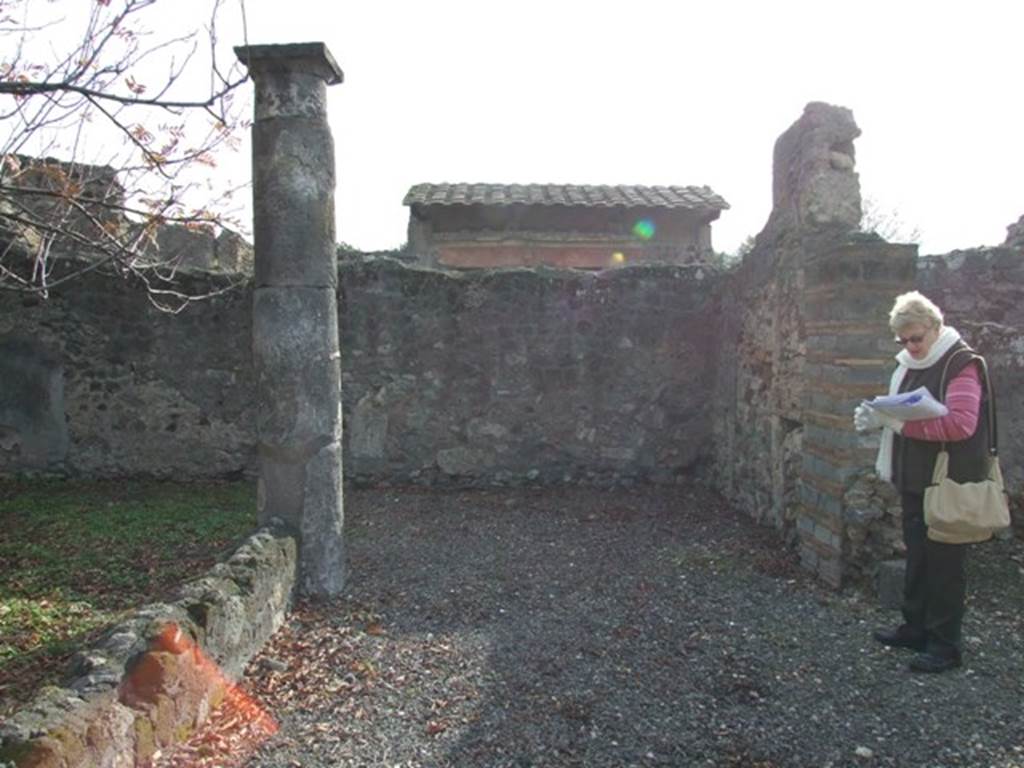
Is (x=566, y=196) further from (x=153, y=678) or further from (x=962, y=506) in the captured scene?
(x=153, y=678)

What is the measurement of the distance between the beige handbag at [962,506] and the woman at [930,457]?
0.05 meters

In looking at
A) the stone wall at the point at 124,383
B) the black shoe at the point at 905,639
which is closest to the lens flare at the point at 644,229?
the stone wall at the point at 124,383

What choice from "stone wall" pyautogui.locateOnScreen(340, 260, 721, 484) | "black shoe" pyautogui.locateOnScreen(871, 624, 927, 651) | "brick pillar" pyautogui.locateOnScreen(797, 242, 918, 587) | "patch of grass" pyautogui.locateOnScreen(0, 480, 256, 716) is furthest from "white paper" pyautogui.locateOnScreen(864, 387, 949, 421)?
"stone wall" pyautogui.locateOnScreen(340, 260, 721, 484)

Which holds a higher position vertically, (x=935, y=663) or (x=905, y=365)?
(x=905, y=365)

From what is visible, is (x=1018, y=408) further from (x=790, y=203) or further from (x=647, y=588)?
(x=647, y=588)

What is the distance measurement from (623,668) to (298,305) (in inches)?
107

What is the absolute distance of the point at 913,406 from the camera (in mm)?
3414

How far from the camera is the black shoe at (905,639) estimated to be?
12.1ft

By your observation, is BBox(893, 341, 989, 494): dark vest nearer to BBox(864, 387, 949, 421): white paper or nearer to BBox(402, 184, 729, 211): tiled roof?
BBox(864, 387, 949, 421): white paper

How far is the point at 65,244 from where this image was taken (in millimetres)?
7582

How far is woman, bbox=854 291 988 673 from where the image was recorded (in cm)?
339

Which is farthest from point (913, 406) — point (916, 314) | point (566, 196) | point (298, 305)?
point (566, 196)

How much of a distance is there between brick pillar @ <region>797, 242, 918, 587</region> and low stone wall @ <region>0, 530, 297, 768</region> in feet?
10.9

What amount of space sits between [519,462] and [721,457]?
203cm
